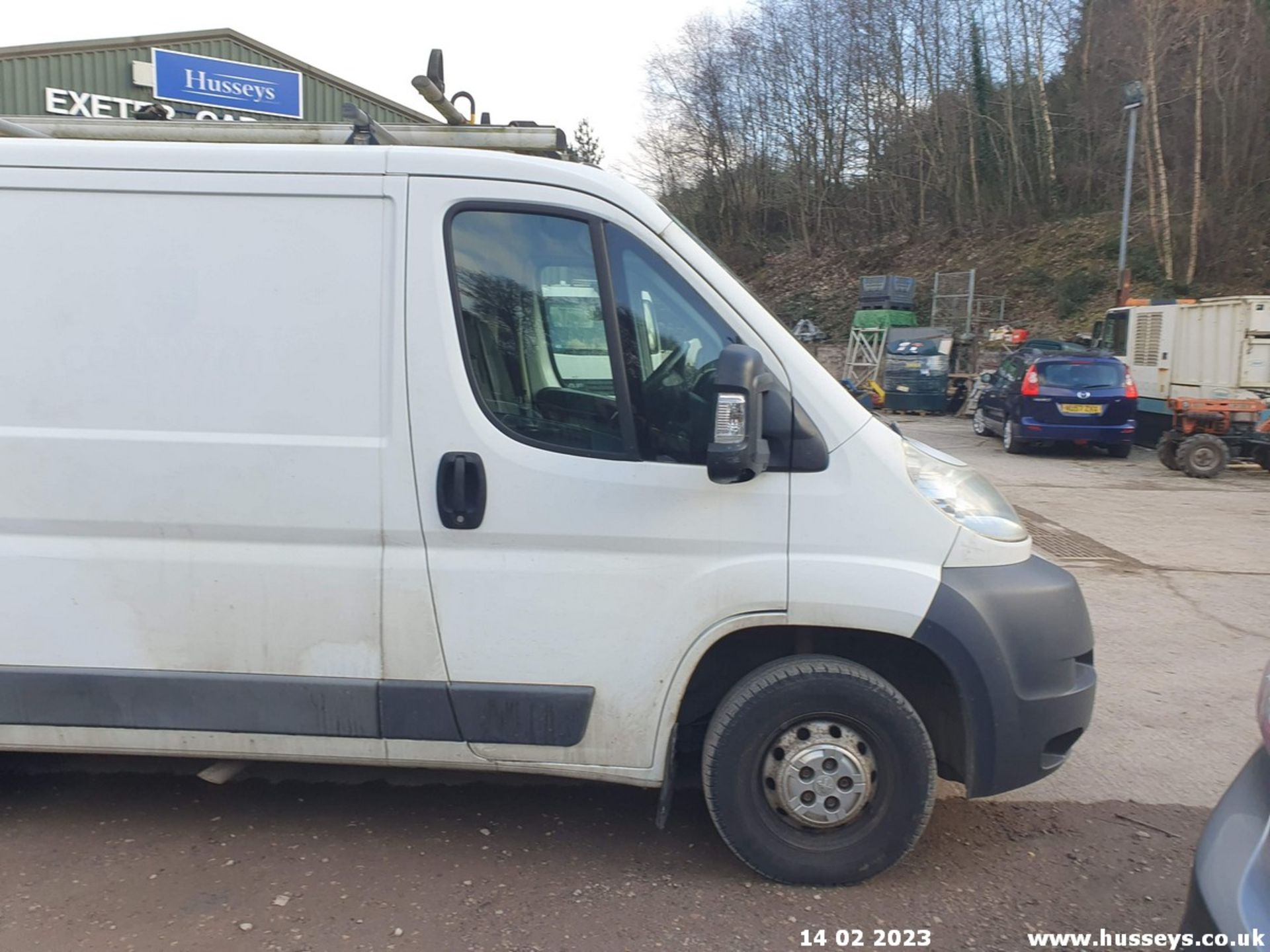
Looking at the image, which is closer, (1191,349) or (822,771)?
(822,771)

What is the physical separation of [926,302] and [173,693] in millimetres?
34677

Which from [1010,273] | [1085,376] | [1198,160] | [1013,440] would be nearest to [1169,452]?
[1085,376]

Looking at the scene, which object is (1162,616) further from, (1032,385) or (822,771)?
(1032,385)

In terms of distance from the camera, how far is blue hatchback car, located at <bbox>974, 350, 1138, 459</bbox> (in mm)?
15359

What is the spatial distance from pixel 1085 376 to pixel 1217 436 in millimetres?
2342

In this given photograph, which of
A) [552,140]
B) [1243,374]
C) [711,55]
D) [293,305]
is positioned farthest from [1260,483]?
[711,55]

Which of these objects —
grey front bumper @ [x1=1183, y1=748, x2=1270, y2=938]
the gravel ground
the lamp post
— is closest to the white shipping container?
the lamp post

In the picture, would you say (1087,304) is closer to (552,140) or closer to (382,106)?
(382,106)

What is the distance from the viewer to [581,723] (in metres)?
3.18

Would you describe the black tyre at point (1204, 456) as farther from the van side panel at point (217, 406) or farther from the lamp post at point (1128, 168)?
the van side panel at point (217, 406)

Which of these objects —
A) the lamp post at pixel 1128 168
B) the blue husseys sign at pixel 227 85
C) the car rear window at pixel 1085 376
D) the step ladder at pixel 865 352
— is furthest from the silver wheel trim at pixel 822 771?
the step ladder at pixel 865 352

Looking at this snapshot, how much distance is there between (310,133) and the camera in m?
3.74

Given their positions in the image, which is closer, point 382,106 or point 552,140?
point 552,140

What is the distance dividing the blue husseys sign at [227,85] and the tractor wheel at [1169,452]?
13641 millimetres
